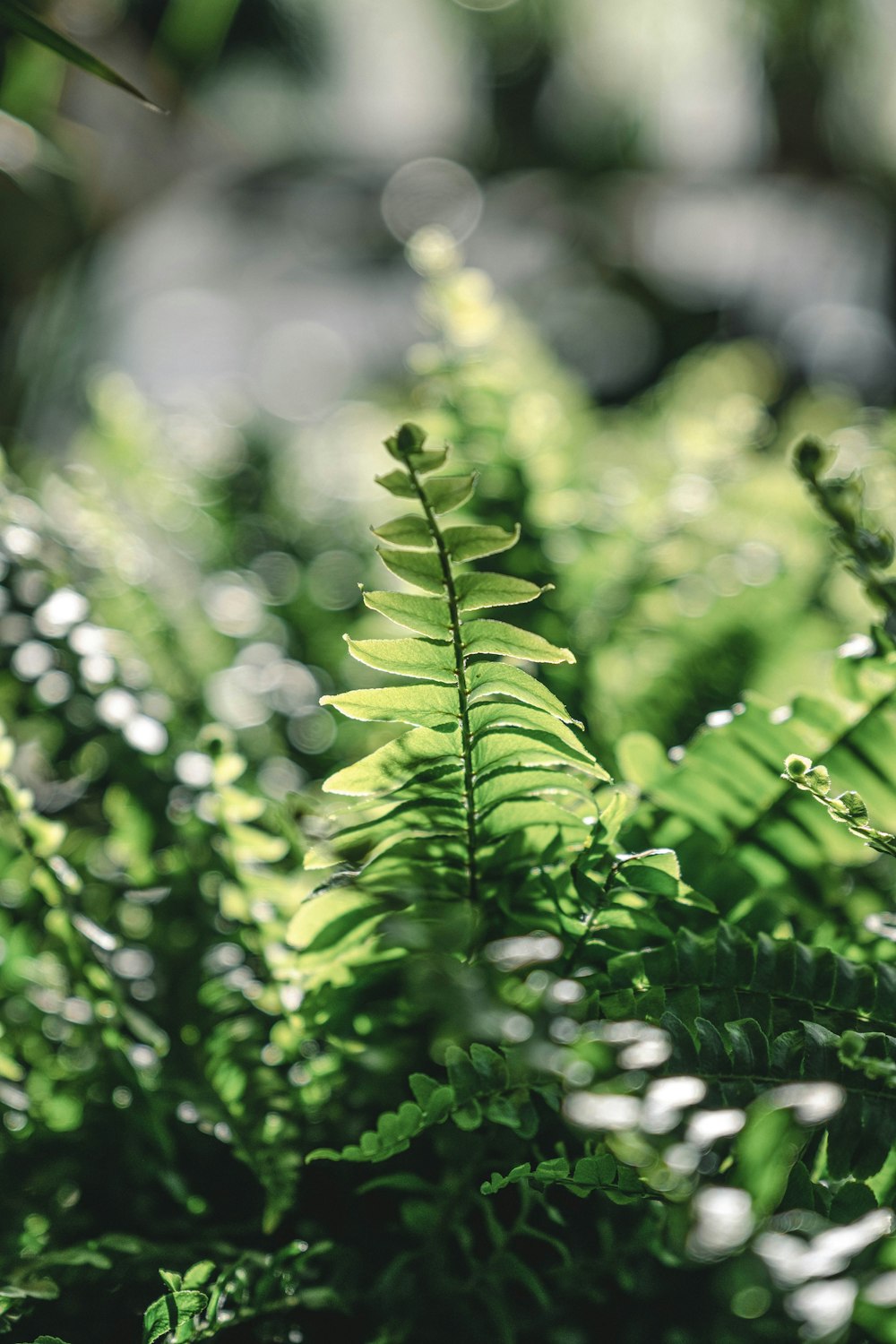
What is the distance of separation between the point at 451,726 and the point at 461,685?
0.01 meters

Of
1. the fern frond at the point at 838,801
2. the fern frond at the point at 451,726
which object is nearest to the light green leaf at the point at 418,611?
the fern frond at the point at 451,726

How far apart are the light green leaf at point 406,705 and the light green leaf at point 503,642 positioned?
0.02 meters

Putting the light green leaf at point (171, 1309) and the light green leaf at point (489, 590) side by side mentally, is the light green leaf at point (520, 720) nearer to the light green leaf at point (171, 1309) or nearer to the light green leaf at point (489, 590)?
the light green leaf at point (489, 590)

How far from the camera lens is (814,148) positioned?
1511 mm

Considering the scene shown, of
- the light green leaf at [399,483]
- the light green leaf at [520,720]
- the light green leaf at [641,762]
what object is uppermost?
the light green leaf at [399,483]

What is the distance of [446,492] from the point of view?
0.83ft

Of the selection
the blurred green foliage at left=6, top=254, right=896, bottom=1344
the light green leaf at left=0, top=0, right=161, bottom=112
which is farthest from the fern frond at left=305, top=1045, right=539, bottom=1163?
the light green leaf at left=0, top=0, right=161, bottom=112

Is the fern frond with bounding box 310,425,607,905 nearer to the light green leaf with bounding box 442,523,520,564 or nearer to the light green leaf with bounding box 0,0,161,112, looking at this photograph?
the light green leaf with bounding box 442,523,520,564

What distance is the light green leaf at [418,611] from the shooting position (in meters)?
0.27

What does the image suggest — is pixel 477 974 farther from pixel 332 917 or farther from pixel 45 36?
pixel 45 36

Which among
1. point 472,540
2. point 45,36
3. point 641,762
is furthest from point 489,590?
point 45,36

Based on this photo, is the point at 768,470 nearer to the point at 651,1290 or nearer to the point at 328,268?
the point at 651,1290

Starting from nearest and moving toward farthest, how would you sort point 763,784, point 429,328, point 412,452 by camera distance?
point 412,452 → point 763,784 → point 429,328

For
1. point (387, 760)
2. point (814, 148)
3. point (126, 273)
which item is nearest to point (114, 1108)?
point (387, 760)
